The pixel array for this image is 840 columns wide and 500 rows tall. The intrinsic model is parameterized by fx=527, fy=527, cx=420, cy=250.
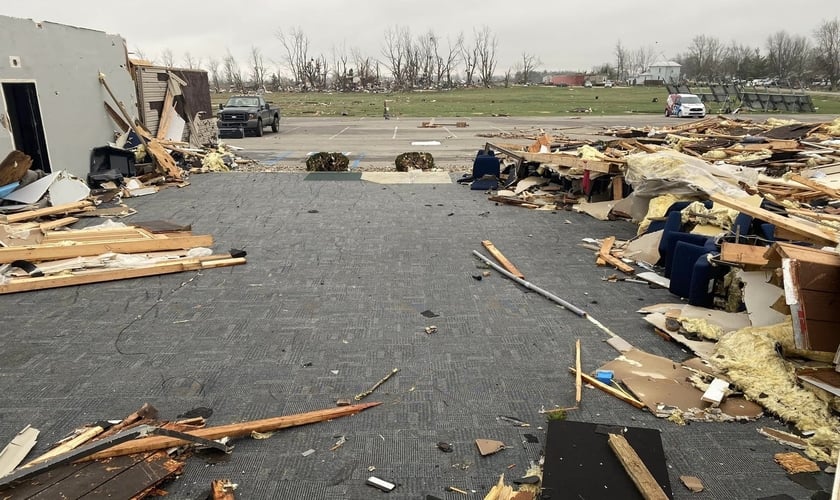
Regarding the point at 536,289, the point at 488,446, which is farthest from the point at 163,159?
the point at 488,446

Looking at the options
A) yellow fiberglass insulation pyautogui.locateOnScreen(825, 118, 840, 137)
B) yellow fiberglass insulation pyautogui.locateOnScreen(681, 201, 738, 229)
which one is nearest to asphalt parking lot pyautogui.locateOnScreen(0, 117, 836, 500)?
yellow fiberglass insulation pyautogui.locateOnScreen(681, 201, 738, 229)

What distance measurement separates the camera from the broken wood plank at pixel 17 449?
345 cm

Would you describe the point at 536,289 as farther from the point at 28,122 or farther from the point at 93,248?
the point at 28,122

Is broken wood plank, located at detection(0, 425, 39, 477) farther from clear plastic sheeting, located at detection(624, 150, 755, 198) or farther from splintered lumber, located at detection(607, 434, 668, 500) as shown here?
clear plastic sheeting, located at detection(624, 150, 755, 198)

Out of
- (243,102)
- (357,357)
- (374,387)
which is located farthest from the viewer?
(243,102)

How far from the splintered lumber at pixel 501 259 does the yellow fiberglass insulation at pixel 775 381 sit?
2.73 metres

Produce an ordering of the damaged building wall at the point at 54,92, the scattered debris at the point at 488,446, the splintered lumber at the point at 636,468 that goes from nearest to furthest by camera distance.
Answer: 1. the splintered lumber at the point at 636,468
2. the scattered debris at the point at 488,446
3. the damaged building wall at the point at 54,92

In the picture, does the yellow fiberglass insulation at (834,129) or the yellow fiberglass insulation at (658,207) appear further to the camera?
the yellow fiberglass insulation at (834,129)

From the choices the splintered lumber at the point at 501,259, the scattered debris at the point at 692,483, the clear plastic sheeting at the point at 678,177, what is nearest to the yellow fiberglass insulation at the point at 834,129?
the clear plastic sheeting at the point at 678,177

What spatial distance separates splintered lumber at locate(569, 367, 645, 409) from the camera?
4.20 m

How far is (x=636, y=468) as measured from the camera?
10.8ft

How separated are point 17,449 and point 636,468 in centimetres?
412

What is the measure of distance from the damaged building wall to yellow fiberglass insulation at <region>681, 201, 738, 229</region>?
12501 millimetres

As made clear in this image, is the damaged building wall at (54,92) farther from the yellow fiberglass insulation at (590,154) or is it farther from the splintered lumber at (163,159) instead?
the yellow fiberglass insulation at (590,154)
